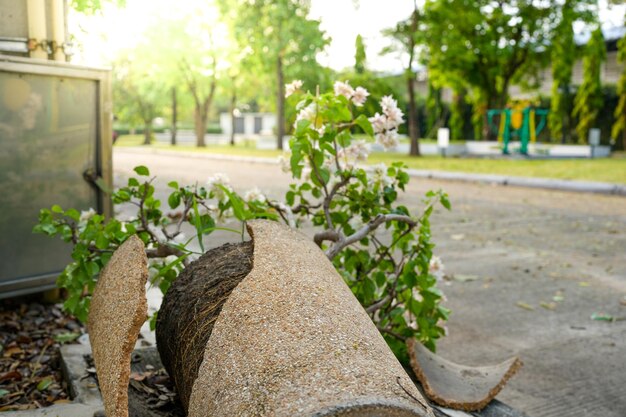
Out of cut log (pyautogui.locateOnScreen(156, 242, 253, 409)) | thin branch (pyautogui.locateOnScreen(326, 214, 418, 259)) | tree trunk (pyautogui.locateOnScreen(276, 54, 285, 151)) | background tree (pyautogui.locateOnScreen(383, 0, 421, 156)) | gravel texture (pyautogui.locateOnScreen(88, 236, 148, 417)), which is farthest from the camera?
tree trunk (pyautogui.locateOnScreen(276, 54, 285, 151))

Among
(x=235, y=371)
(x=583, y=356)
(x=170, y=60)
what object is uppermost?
(x=170, y=60)

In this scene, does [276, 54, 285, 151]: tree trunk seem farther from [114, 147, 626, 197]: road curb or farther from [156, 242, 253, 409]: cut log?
[156, 242, 253, 409]: cut log

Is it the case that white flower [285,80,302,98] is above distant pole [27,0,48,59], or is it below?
below

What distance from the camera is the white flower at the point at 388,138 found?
10.5 feet

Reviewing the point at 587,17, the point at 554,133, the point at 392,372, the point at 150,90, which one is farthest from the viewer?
the point at 150,90

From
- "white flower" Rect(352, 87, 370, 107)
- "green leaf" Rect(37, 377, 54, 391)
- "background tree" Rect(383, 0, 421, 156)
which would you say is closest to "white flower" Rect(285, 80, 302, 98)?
"white flower" Rect(352, 87, 370, 107)

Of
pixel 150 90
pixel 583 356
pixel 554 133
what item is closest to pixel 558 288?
pixel 583 356

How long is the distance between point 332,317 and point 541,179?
13.2m

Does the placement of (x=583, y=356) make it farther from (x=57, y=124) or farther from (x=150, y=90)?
(x=150, y=90)

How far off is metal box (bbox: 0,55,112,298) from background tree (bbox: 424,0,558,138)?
20.8 m

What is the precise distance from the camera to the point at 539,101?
99.4 feet

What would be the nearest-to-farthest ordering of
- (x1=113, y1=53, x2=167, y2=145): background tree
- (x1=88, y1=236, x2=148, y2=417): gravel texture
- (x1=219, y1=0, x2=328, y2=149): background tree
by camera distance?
(x1=88, y1=236, x2=148, y2=417): gravel texture, (x1=219, y1=0, x2=328, y2=149): background tree, (x1=113, y1=53, x2=167, y2=145): background tree

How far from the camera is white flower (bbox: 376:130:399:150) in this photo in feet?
10.5

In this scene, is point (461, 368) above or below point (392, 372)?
below
